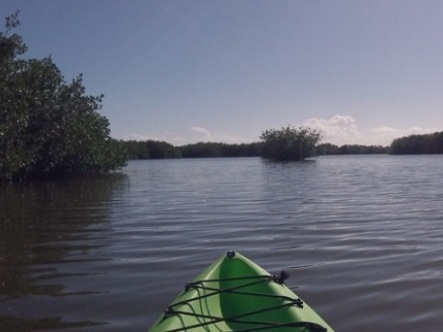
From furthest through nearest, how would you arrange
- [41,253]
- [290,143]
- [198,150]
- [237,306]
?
1. [198,150]
2. [290,143]
3. [41,253]
4. [237,306]

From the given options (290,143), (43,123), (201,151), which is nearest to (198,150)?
(201,151)

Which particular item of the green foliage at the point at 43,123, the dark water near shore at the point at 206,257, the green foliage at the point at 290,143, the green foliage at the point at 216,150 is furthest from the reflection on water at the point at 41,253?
the green foliage at the point at 216,150

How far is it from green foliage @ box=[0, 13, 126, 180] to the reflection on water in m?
7.93

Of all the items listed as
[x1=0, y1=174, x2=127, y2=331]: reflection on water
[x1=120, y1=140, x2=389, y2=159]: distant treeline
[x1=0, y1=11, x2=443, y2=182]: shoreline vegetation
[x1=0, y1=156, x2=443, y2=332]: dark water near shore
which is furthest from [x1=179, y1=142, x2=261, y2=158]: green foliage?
[x1=0, y1=156, x2=443, y2=332]: dark water near shore

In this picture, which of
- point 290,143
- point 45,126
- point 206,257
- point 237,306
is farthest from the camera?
point 290,143

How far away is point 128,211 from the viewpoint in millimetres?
16375

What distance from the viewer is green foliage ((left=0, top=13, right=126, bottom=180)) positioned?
84.5ft

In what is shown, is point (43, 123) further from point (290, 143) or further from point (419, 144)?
point (419, 144)

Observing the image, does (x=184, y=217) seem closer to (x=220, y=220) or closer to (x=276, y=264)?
(x=220, y=220)

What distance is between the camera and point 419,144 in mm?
97750

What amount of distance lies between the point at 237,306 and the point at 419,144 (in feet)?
324

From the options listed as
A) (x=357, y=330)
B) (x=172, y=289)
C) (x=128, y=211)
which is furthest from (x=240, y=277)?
(x=128, y=211)

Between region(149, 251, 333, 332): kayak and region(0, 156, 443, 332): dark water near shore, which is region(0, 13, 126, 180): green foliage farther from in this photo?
region(149, 251, 333, 332): kayak

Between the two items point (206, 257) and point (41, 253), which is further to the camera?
point (41, 253)
